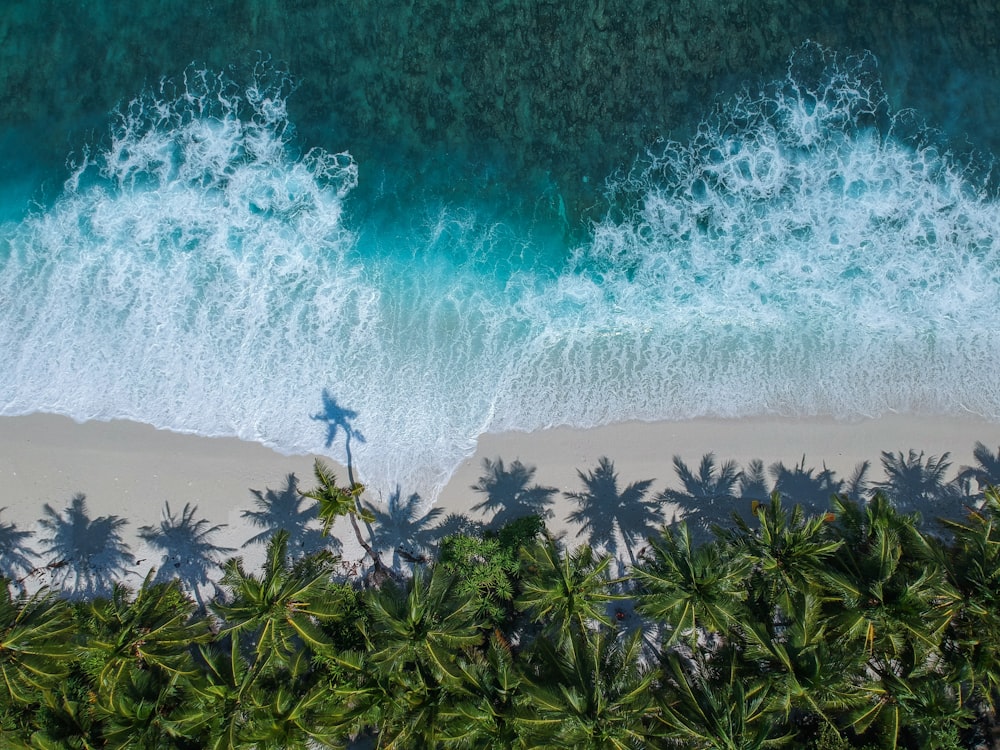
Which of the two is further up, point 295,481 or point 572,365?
point 572,365

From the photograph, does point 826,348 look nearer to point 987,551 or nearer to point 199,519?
point 987,551

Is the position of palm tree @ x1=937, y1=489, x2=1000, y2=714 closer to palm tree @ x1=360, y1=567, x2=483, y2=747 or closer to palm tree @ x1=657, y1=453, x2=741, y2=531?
palm tree @ x1=657, y1=453, x2=741, y2=531

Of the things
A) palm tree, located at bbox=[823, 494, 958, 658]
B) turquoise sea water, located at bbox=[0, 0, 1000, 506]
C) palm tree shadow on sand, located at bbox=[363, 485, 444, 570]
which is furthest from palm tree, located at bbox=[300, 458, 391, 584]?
palm tree, located at bbox=[823, 494, 958, 658]

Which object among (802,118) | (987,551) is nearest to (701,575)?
(987,551)

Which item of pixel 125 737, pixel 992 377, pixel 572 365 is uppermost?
pixel 992 377

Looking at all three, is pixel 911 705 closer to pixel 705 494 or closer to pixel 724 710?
pixel 724 710

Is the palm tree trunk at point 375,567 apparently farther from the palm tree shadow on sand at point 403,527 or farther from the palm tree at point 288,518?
the palm tree at point 288,518

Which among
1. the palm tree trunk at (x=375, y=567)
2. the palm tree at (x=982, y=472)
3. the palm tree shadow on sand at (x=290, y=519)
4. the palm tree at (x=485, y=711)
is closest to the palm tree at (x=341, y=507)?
the palm tree trunk at (x=375, y=567)
